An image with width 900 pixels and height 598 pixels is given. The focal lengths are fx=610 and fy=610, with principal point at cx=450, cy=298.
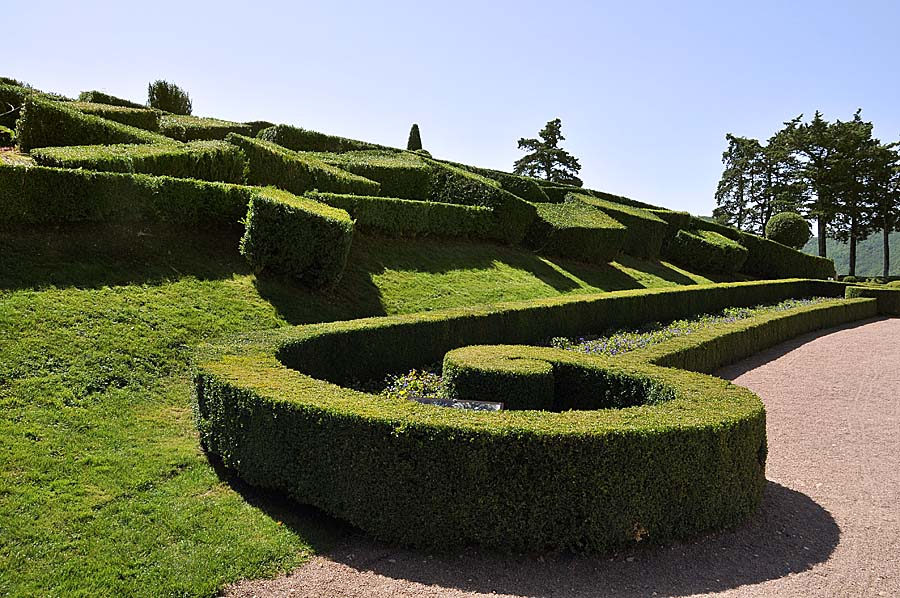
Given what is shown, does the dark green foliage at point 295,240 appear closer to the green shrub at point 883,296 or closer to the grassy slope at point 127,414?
the grassy slope at point 127,414

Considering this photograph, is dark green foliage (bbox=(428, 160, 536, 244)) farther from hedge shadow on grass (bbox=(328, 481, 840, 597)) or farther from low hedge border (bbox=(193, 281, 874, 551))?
hedge shadow on grass (bbox=(328, 481, 840, 597))

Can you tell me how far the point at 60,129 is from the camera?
41.7 feet

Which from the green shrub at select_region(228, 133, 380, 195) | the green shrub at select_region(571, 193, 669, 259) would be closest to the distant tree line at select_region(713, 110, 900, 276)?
the green shrub at select_region(571, 193, 669, 259)

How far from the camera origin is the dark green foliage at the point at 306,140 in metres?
20.3

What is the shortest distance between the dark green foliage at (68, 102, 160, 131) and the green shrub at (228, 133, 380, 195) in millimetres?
4152

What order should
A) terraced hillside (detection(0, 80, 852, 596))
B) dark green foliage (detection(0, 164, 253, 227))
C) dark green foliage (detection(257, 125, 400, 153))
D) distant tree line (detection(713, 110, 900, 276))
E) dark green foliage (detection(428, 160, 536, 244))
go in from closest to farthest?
terraced hillside (detection(0, 80, 852, 596)) < dark green foliage (detection(0, 164, 253, 227)) < dark green foliage (detection(428, 160, 536, 244)) < dark green foliage (detection(257, 125, 400, 153)) < distant tree line (detection(713, 110, 900, 276))

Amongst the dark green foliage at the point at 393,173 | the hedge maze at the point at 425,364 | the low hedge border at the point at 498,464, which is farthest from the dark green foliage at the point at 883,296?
the low hedge border at the point at 498,464

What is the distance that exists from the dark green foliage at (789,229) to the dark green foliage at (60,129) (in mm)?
29101

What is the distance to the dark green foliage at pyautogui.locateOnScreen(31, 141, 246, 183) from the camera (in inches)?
404

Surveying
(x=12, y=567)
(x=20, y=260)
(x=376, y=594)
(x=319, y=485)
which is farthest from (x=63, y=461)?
(x=20, y=260)

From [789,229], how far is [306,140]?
79.3ft

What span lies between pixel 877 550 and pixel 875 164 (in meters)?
48.7

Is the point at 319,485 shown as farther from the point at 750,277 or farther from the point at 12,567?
the point at 750,277

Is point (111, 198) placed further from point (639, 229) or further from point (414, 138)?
point (414, 138)
